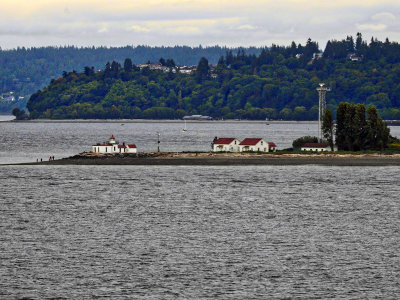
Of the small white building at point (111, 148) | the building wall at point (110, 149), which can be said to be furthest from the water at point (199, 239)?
the building wall at point (110, 149)

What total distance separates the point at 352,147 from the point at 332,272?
11529 cm

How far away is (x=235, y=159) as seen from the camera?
163m

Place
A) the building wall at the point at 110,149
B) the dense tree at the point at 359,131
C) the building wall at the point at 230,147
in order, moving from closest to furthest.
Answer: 1. the dense tree at the point at 359,131
2. the building wall at the point at 230,147
3. the building wall at the point at 110,149

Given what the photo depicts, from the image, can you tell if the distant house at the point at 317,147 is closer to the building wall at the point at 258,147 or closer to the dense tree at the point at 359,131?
the dense tree at the point at 359,131

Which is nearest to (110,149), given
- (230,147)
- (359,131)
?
(230,147)

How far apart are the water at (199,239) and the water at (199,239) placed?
114 mm

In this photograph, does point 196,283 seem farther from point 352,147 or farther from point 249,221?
point 352,147

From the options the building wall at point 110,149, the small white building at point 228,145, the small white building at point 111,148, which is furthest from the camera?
the building wall at point 110,149

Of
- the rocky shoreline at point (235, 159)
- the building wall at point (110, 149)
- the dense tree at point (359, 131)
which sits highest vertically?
the dense tree at point (359, 131)

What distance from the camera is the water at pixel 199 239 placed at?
54.3 metres

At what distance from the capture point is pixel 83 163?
161 meters

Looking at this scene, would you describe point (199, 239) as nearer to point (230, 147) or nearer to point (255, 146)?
point (255, 146)

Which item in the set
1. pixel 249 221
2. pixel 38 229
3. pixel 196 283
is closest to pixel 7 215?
pixel 38 229

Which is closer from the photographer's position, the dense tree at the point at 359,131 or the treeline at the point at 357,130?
the dense tree at the point at 359,131
